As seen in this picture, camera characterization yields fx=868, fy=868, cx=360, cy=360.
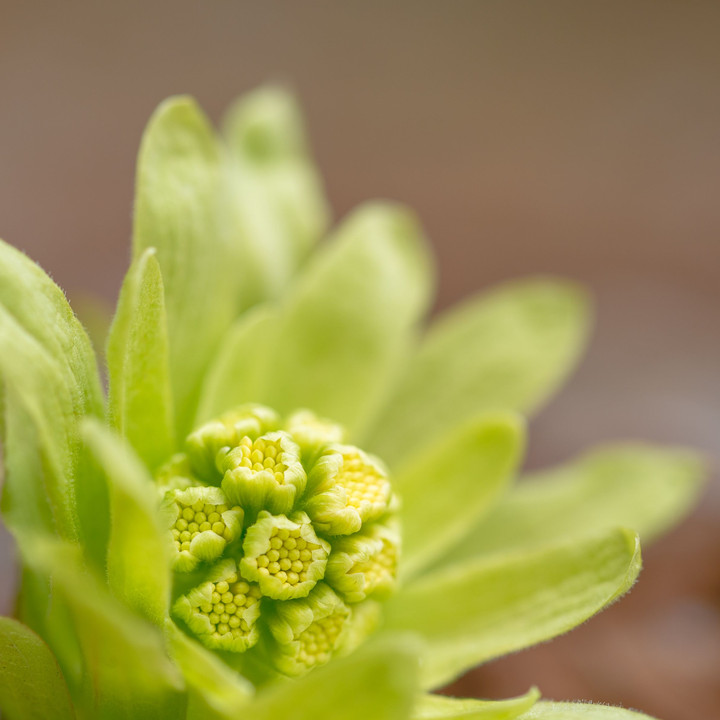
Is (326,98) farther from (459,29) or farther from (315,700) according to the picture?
(315,700)

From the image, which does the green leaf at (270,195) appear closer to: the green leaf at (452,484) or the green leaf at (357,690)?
the green leaf at (452,484)

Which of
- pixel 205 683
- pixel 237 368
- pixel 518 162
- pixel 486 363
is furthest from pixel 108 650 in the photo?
pixel 518 162

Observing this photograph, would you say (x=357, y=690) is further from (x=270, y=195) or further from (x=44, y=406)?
(x=270, y=195)

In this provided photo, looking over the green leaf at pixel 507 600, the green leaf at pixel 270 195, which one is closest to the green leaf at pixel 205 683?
the green leaf at pixel 507 600

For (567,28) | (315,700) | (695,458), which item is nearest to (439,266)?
(695,458)

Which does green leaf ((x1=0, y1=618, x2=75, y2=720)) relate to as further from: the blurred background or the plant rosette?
the blurred background
